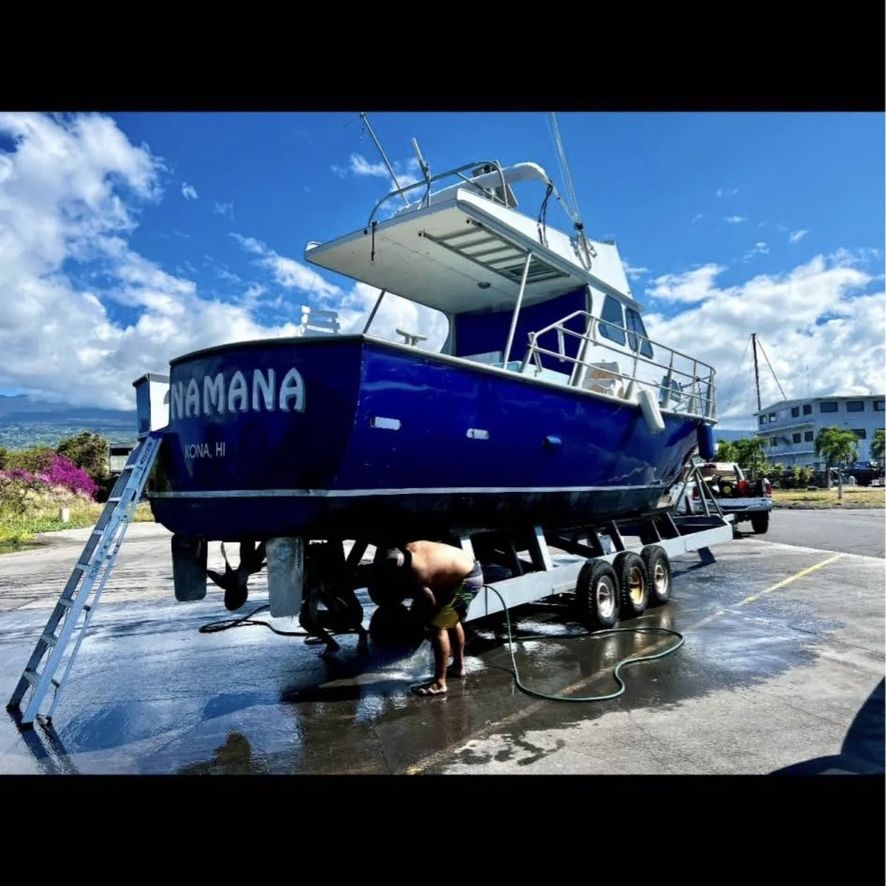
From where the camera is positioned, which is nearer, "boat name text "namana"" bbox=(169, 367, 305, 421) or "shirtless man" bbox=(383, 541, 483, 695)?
"boat name text "namana"" bbox=(169, 367, 305, 421)

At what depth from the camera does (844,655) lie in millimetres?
5754

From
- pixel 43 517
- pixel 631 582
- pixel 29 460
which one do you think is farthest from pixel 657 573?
pixel 29 460

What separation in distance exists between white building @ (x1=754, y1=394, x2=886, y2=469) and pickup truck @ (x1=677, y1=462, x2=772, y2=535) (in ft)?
198

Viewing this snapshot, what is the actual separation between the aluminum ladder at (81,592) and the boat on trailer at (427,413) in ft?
1.23

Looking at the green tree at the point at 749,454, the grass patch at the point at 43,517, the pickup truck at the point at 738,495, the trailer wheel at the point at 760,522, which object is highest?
the green tree at the point at 749,454

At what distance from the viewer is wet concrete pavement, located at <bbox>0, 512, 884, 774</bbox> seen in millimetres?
3836

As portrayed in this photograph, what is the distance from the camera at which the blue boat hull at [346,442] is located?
4613mm

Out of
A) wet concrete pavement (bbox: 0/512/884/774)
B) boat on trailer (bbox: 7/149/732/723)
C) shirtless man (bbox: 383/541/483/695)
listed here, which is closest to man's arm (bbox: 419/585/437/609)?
shirtless man (bbox: 383/541/483/695)

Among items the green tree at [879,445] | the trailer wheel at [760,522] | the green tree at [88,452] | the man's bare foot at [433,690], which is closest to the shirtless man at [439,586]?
the man's bare foot at [433,690]

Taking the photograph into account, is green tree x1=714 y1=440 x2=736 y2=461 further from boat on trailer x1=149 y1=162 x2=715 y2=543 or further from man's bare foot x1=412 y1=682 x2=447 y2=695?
man's bare foot x1=412 y1=682 x2=447 y2=695

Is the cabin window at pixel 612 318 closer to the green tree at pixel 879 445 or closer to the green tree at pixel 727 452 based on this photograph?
the green tree at pixel 727 452

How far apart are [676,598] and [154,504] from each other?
6533 millimetres
